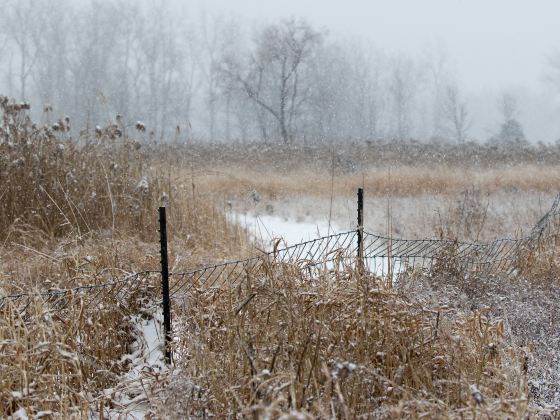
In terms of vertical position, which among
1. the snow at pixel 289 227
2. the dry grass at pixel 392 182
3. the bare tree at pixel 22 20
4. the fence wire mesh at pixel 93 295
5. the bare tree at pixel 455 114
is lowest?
the snow at pixel 289 227

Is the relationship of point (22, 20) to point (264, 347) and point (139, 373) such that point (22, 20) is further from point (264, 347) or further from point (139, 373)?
point (264, 347)

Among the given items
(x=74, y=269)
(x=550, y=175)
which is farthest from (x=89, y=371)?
(x=550, y=175)

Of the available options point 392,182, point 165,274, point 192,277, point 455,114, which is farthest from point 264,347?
point 455,114

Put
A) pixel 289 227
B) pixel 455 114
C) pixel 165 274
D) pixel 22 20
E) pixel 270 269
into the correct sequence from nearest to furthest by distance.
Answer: pixel 270 269, pixel 165 274, pixel 289 227, pixel 455 114, pixel 22 20

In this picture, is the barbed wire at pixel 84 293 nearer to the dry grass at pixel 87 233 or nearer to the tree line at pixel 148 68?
the dry grass at pixel 87 233

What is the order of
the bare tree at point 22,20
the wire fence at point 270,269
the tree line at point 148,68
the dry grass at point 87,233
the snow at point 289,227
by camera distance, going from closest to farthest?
the dry grass at point 87,233, the wire fence at point 270,269, the snow at point 289,227, the tree line at point 148,68, the bare tree at point 22,20

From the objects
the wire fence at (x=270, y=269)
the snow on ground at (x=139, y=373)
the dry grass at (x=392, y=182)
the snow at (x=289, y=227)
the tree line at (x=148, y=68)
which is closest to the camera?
the snow on ground at (x=139, y=373)

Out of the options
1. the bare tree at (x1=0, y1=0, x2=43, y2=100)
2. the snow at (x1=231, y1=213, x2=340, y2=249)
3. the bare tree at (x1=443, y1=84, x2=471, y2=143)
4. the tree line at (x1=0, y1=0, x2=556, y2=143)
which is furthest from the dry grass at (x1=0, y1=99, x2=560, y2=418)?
the bare tree at (x1=0, y1=0, x2=43, y2=100)

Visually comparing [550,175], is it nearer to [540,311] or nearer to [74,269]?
[540,311]

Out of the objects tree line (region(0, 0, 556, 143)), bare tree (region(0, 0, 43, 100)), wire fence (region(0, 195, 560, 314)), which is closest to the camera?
wire fence (region(0, 195, 560, 314))

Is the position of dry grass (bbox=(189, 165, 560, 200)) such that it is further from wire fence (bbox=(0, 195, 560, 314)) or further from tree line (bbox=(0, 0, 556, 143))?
tree line (bbox=(0, 0, 556, 143))

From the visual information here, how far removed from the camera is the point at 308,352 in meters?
2.50

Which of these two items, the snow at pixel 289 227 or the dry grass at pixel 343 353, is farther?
the snow at pixel 289 227

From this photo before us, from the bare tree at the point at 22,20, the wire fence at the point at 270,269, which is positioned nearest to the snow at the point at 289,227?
the wire fence at the point at 270,269
